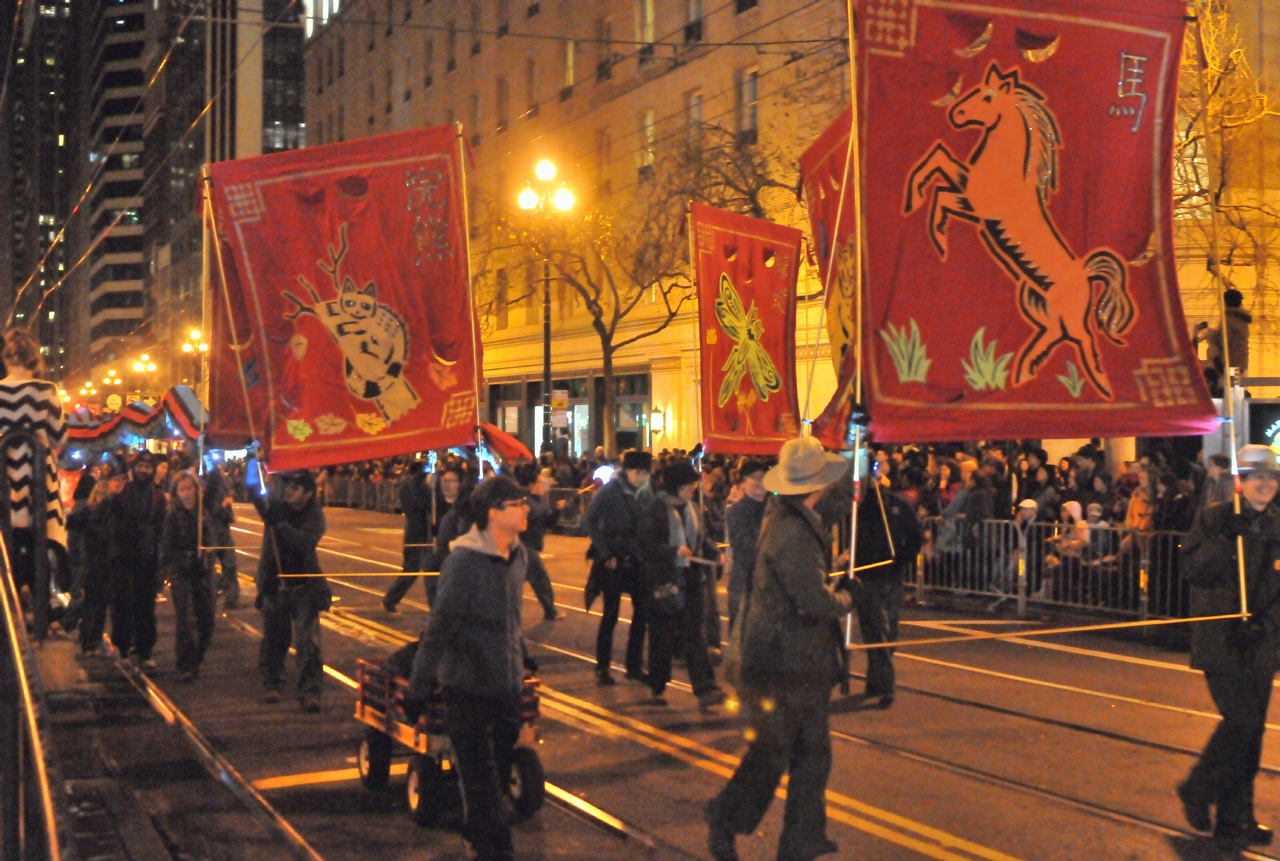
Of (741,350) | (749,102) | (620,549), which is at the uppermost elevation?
(749,102)

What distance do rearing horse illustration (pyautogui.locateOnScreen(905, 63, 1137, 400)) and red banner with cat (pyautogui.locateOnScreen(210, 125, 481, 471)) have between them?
3832 mm

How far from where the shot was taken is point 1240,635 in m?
6.56

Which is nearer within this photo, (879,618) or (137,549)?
(879,618)

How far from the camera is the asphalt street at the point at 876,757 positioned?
695 cm

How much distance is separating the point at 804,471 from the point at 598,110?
39.1m

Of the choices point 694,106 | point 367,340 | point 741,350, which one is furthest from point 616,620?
point 694,106

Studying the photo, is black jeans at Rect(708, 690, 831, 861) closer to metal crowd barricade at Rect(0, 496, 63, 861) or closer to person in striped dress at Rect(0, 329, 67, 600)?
metal crowd barricade at Rect(0, 496, 63, 861)

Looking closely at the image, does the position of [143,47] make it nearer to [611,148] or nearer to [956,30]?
[611,148]

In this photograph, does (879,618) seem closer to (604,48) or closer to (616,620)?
(616,620)

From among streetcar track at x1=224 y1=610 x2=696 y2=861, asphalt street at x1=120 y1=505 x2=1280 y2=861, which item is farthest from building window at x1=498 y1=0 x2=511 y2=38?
streetcar track at x1=224 y1=610 x2=696 y2=861

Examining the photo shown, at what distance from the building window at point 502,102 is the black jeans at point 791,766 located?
45.7 m

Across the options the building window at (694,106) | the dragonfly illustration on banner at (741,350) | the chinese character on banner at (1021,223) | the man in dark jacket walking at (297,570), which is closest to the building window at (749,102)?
the building window at (694,106)

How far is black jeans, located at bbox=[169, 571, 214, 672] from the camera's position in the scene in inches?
463

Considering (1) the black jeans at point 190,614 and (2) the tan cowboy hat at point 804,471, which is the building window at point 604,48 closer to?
(1) the black jeans at point 190,614
